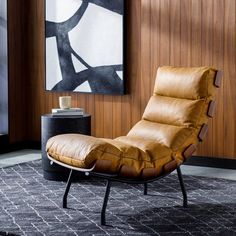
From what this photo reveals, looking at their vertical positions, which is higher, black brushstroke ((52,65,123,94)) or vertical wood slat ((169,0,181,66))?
vertical wood slat ((169,0,181,66))

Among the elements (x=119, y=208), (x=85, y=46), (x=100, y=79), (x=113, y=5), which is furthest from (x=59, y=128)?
(x=113, y=5)

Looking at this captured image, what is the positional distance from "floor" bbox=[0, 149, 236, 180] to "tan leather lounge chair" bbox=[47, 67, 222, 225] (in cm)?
94

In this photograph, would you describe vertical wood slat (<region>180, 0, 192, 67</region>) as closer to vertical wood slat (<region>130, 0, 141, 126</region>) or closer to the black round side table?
vertical wood slat (<region>130, 0, 141, 126</region>)

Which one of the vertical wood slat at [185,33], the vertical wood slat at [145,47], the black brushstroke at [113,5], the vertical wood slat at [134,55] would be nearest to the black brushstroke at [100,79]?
the vertical wood slat at [134,55]

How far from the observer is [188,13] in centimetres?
532

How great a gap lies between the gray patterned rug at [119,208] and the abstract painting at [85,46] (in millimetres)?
1309

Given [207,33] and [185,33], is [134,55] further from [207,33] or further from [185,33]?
[207,33]

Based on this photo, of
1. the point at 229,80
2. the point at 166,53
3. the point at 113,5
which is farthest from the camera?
the point at 113,5

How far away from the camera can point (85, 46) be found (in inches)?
232

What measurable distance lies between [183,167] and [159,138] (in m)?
1.49

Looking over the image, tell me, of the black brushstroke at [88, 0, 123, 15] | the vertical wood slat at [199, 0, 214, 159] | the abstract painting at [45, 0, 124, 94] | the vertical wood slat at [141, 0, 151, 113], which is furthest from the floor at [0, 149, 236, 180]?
the black brushstroke at [88, 0, 123, 15]

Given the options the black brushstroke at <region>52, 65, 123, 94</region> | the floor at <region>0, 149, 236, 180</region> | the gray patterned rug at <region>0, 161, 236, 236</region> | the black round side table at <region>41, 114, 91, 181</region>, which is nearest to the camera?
the gray patterned rug at <region>0, 161, 236, 236</region>

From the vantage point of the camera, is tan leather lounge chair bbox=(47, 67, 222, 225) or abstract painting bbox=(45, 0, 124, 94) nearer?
tan leather lounge chair bbox=(47, 67, 222, 225)

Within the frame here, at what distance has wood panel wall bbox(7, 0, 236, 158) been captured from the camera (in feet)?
17.0
